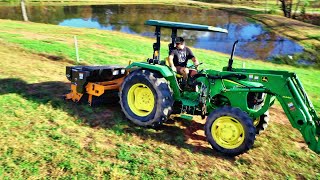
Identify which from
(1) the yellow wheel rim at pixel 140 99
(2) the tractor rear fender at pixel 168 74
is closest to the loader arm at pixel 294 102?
(2) the tractor rear fender at pixel 168 74

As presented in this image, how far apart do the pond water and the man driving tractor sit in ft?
55.1

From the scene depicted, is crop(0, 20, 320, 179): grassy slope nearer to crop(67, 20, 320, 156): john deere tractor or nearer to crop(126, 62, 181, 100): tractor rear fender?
crop(67, 20, 320, 156): john deere tractor

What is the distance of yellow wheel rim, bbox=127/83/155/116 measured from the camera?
781 cm

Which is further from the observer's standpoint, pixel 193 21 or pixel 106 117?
pixel 193 21

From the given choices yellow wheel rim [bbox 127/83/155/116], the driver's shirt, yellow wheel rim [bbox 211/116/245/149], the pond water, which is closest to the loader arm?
yellow wheel rim [bbox 211/116/245/149]

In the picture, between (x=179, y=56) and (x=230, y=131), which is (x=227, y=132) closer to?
(x=230, y=131)

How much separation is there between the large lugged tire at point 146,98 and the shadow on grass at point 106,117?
254mm

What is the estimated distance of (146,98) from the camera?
7852mm

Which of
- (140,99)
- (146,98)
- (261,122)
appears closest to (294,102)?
(261,122)

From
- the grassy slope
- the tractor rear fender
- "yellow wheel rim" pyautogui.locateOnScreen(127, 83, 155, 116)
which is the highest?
the tractor rear fender

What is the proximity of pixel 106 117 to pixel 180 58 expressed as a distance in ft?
7.36

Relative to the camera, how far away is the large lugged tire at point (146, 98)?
731 centimetres

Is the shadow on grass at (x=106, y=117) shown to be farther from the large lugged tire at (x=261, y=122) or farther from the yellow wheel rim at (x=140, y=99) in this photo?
the large lugged tire at (x=261, y=122)

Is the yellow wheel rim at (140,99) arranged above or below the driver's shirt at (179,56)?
below
